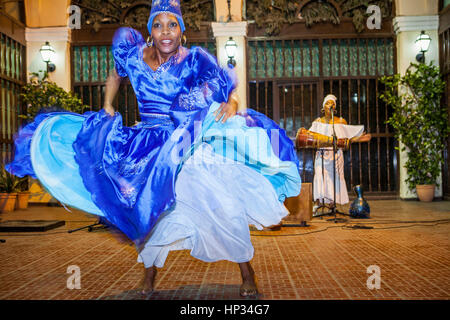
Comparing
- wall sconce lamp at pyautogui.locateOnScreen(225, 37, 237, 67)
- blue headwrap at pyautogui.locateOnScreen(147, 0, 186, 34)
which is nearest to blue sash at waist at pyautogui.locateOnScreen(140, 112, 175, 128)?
blue headwrap at pyautogui.locateOnScreen(147, 0, 186, 34)

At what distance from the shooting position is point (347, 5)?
1027cm

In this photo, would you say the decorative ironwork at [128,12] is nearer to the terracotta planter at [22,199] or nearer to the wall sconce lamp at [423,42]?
the terracotta planter at [22,199]

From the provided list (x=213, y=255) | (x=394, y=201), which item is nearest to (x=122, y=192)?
(x=213, y=255)

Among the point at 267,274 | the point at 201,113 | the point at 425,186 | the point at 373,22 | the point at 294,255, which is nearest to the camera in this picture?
the point at 201,113

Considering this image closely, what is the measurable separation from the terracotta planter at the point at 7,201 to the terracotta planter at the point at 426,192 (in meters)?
8.96

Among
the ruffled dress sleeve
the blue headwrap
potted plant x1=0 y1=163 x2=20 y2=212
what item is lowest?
potted plant x1=0 y1=163 x2=20 y2=212

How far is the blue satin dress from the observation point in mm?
2625

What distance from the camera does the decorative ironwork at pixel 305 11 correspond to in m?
10.2

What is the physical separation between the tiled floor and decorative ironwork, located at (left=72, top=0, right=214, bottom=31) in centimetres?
641

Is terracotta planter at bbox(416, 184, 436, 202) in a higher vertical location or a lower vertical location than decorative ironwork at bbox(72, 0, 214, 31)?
lower

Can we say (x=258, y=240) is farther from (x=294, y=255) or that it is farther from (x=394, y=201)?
(x=394, y=201)

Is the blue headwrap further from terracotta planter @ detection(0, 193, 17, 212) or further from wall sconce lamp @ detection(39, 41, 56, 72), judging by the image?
wall sconce lamp @ detection(39, 41, 56, 72)

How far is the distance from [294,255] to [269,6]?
25.2 feet

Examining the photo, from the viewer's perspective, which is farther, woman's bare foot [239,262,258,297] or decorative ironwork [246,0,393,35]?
decorative ironwork [246,0,393,35]
